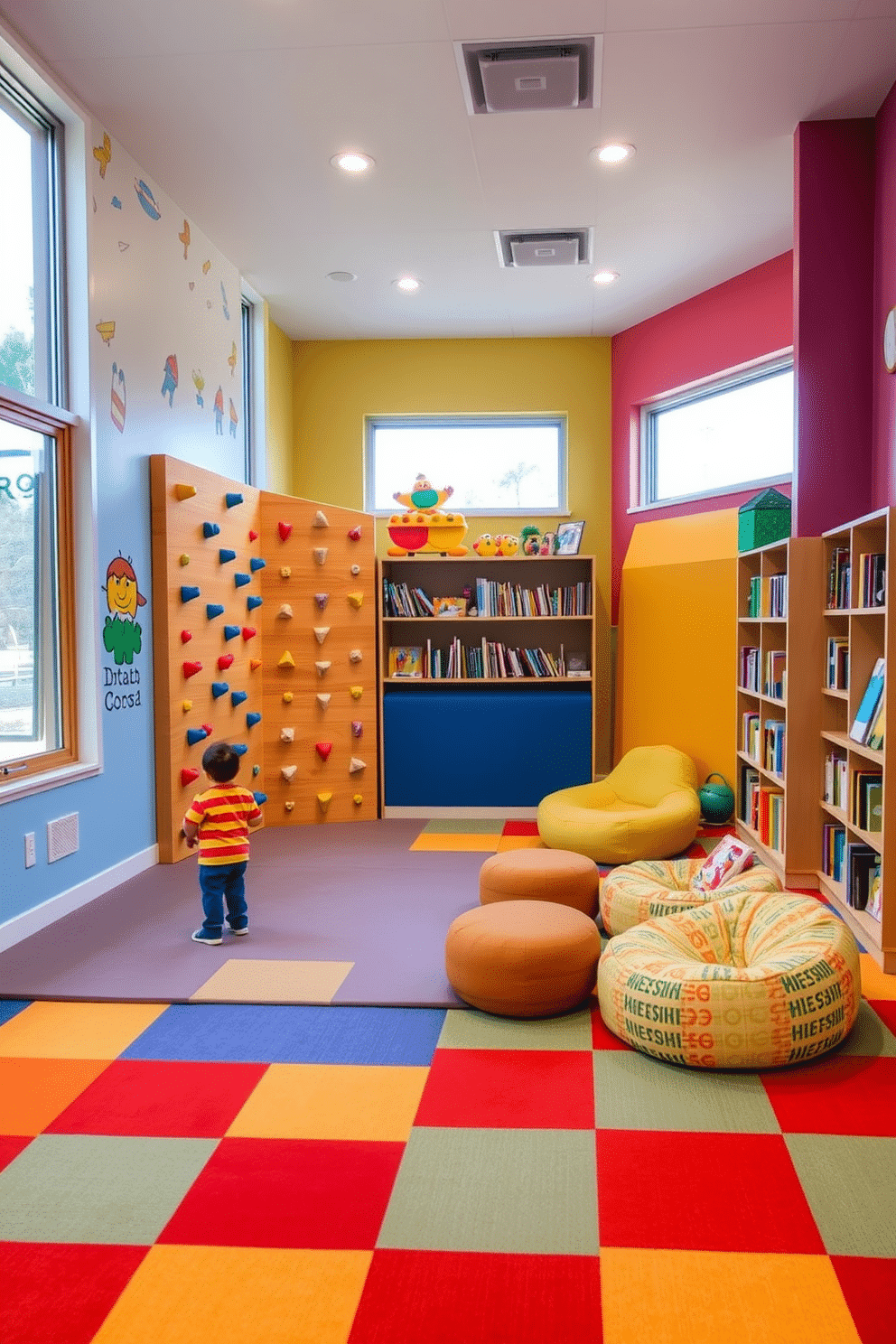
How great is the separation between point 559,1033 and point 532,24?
11.9 feet

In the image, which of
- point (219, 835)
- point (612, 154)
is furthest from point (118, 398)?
point (612, 154)

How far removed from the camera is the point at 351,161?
15.4 ft

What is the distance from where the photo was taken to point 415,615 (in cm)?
643

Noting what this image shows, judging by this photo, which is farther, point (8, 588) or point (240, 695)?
point (240, 695)

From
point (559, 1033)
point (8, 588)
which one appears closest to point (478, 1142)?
point (559, 1033)

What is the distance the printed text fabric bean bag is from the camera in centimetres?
337

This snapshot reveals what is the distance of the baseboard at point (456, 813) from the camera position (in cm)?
614

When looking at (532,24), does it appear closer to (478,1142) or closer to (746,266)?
(746,266)

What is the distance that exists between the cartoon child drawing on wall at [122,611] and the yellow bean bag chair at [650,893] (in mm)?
2440

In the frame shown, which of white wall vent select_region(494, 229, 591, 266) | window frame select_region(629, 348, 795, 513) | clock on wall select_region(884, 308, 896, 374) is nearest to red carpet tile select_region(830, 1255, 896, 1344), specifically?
clock on wall select_region(884, 308, 896, 374)

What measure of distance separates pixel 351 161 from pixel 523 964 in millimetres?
3882

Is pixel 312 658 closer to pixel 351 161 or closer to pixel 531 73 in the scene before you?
pixel 351 161

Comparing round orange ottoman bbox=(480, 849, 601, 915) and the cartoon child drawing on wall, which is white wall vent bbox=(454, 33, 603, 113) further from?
round orange ottoman bbox=(480, 849, 601, 915)

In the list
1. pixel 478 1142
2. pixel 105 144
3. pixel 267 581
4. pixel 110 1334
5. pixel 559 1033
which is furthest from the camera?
pixel 267 581
